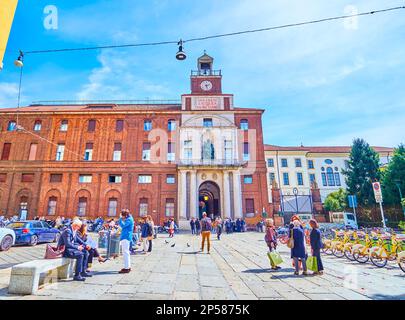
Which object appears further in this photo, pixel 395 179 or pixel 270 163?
pixel 270 163

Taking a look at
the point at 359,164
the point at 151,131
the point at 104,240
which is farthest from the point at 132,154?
the point at 359,164

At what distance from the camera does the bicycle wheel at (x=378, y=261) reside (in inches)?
300

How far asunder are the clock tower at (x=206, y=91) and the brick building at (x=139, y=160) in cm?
13

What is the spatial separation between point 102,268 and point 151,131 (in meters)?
24.1

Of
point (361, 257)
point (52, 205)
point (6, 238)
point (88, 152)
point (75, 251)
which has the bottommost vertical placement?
point (361, 257)

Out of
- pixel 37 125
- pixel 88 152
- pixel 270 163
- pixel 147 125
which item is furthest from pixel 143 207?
pixel 270 163

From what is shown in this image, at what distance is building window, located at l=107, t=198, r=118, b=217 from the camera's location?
1050 inches

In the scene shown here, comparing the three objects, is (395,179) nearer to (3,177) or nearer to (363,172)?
(363,172)

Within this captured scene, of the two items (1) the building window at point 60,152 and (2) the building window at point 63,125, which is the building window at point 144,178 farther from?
(2) the building window at point 63,125

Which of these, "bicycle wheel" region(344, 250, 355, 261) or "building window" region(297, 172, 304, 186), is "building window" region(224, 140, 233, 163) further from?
"building window" region(297, 172, 304, 186)

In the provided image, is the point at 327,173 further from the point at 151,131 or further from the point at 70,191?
the point at 70,191

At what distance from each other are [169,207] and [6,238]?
1773cm

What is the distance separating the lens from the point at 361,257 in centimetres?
875

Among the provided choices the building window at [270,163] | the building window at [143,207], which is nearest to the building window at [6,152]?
the building window at [143,207]
